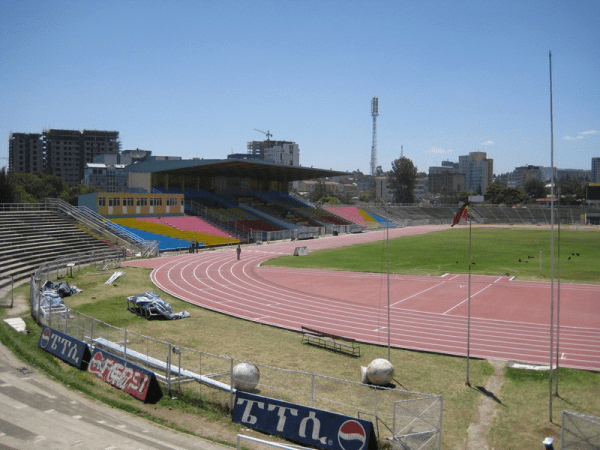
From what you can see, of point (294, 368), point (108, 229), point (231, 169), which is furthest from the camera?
point (231, 169)

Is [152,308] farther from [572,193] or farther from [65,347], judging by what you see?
[572,193]

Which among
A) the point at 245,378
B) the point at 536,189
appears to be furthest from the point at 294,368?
the point at 536,189

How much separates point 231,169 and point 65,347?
185 feet

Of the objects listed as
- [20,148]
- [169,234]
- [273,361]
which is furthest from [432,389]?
[20,148]

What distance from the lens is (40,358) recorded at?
15.5 m

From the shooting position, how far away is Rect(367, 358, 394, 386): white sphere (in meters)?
13.5

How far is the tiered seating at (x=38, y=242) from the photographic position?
100ft

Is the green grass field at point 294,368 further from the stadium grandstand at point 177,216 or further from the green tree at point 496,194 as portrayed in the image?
the green tree at point 496,194

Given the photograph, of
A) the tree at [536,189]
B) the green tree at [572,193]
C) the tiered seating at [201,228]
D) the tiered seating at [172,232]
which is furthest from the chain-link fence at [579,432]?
the tree at [536,189]

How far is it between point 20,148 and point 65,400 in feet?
687

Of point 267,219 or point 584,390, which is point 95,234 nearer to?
point 267,219

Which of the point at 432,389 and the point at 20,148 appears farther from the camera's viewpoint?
the point at 20,148

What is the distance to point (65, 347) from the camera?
15.6 metres

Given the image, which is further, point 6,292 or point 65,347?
point 6,292
